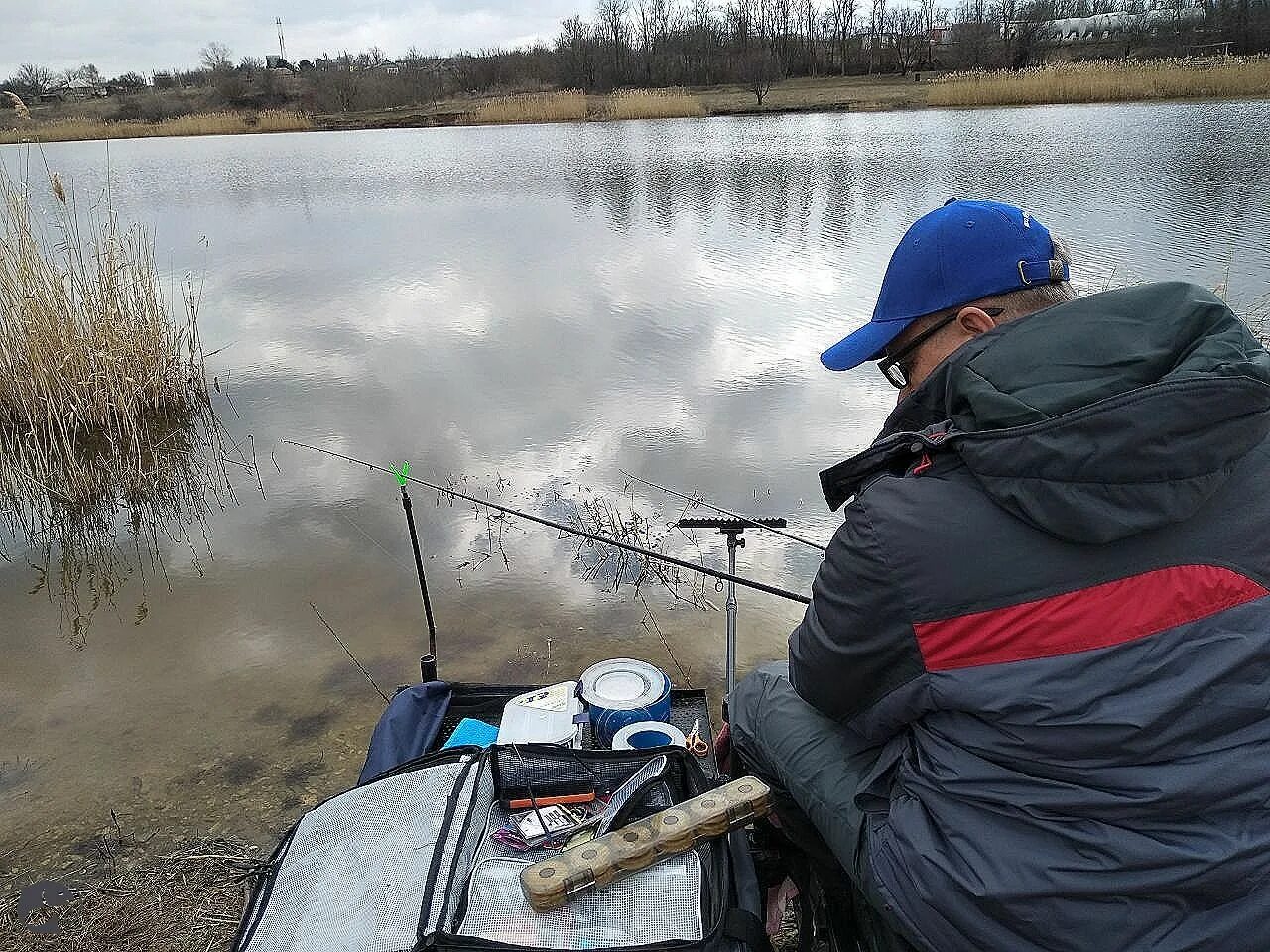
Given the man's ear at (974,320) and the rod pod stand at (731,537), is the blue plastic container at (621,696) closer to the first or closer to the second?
the rod pod stand at (731,537)

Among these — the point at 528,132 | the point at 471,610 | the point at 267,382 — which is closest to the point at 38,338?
the point at 267,382

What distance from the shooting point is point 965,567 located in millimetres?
1090

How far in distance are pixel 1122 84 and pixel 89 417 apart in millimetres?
19911

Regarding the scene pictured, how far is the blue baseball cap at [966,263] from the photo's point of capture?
1.45 meters

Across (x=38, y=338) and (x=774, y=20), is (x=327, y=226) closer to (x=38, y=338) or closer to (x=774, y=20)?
(x=38, y=338)

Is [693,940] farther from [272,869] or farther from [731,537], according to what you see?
[731,537]

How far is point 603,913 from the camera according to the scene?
1303 mm

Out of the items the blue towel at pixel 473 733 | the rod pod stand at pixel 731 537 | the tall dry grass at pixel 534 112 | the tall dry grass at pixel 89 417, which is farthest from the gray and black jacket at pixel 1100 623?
the tall dry grass at pixel 534 112

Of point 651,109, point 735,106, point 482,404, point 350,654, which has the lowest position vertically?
point 350,654

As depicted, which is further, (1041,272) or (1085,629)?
(1041,272)

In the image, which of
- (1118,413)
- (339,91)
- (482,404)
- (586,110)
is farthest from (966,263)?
(339,91)

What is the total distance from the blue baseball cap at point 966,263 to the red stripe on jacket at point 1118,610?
58cm

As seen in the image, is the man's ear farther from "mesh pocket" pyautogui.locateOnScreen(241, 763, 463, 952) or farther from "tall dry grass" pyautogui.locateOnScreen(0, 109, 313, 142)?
"tall dry grass" pyautogui.locateOnScreen(0, 109, 313, 142)

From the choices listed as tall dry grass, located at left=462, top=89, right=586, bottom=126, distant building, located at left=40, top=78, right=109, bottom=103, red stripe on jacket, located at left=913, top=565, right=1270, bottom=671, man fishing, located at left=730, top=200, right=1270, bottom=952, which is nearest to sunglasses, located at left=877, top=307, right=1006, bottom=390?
man fishing, located at left=730, top=200, right=1270, bottom=952
